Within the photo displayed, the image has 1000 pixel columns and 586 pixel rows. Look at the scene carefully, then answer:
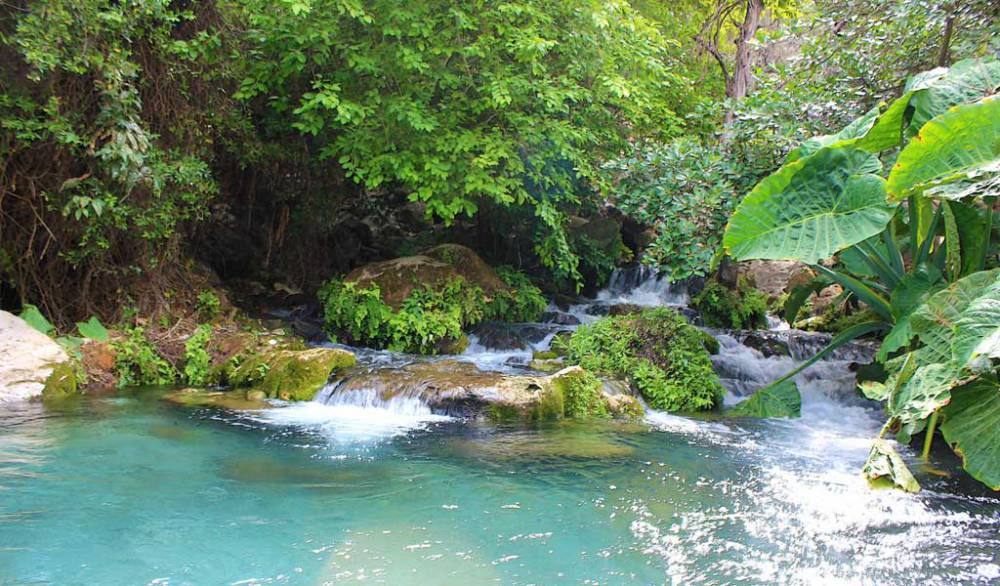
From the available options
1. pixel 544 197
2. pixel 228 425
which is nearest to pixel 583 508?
pixel 228 425

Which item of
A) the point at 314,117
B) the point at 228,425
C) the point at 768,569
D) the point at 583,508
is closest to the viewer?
the point at 768,569

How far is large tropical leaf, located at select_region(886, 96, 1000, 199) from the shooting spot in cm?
435

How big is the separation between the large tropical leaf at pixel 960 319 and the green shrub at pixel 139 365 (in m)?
8.30

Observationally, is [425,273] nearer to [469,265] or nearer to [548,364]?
[469,265]

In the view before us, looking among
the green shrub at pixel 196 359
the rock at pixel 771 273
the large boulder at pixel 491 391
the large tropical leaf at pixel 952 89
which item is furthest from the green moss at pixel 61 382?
the rock at pixel 771 273

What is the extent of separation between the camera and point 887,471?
495 cm

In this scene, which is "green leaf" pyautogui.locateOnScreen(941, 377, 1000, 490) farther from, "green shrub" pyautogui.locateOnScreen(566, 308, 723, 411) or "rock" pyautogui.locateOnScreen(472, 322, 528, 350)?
"rock" pyautogui.locateOnScreen(472, 322, 528, 350)

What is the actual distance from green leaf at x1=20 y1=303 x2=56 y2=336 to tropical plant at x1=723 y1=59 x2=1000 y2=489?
8.05 meters

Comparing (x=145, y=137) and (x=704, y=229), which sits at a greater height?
(x=145, y=137)

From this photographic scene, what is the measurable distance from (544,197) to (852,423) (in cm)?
543

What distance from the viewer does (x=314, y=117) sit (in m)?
10.4

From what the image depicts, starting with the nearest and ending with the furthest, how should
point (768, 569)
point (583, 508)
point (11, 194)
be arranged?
point (768, 569), point (583, 508), point (11, 194)

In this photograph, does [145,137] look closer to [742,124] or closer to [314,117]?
[314,117]

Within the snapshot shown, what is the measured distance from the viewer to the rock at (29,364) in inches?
293
